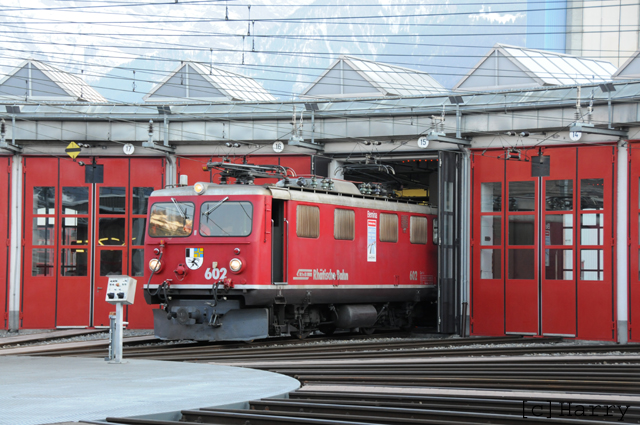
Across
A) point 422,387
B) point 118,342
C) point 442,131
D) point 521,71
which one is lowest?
point 422,387

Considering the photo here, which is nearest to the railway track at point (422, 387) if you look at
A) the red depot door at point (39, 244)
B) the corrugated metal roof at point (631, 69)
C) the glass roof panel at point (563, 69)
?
the red depot door at point (39, 244)

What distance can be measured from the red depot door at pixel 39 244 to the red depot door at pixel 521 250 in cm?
1188

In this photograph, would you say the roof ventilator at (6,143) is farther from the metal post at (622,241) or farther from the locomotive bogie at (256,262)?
the metal post at (622,241)

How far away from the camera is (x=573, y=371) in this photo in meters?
11.5

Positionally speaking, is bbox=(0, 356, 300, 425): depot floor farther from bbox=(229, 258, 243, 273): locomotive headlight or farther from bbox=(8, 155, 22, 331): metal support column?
bbox=(8, 155, 22, 331): metal support column

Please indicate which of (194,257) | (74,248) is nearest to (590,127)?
(194,257)

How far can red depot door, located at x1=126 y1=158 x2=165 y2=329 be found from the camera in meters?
A: 22.2

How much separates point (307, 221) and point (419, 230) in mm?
5210

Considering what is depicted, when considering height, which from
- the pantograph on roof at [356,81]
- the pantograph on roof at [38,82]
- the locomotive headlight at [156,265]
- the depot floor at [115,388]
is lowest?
the depot floor at [115,388]

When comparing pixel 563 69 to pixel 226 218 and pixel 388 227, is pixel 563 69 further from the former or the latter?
pixel 226 218

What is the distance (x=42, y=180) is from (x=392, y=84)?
48.1 feet

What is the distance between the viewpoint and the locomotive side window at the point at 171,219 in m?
17.3

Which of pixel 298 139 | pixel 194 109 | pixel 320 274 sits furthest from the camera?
pixel 194 109

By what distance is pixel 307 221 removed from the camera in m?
17.9
